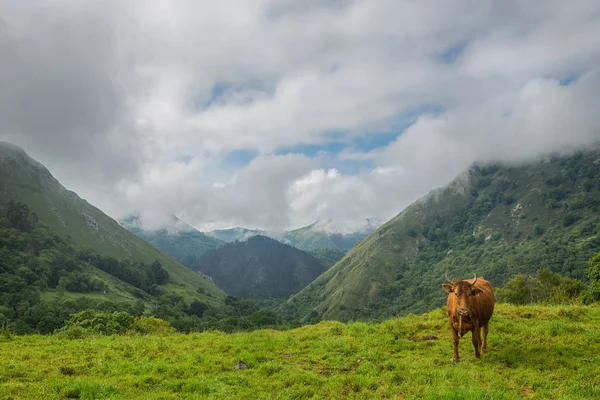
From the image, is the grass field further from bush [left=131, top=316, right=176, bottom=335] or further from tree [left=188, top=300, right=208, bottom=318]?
tree [left=188, top=300, right=208, bottom=318]

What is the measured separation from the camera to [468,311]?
13.9m

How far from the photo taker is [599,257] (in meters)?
44.5

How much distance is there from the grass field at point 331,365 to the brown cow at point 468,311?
885 mm

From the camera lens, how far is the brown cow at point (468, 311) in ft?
46.5

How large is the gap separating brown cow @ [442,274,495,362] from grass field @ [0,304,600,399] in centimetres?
88

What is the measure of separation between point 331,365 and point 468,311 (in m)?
6.30

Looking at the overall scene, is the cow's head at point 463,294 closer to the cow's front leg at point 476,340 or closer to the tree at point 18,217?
the cow's front leg at point 476,340

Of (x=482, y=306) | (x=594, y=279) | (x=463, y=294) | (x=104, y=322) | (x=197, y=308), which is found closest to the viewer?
(x=463, y=294)

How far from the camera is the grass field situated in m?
11.0

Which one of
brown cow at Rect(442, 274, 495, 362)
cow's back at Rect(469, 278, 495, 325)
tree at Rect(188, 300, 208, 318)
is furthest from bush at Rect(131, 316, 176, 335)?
tree at Rect(188, 300, 208, 318)

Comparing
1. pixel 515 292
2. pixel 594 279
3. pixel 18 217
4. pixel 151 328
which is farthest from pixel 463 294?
pixel 18 217

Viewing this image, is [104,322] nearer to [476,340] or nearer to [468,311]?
[476,340]

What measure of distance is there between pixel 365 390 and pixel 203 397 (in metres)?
5.40

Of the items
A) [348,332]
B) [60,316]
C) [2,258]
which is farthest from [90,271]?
[348,332]
